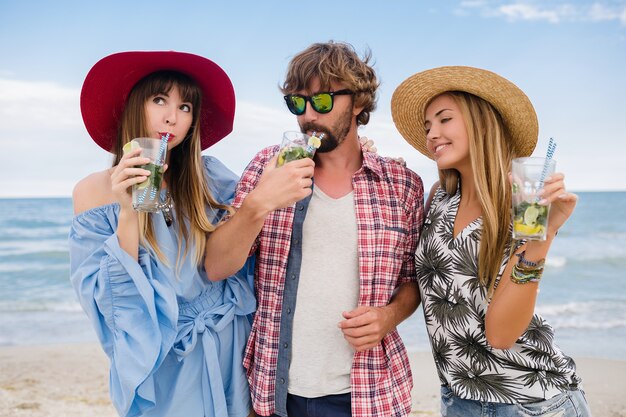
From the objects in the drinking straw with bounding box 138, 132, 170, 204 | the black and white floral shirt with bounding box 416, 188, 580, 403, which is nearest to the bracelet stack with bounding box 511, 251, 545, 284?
the black and white floral shirt with bounding box 416, 188, 580, 403

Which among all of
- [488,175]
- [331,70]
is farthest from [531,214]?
[331,70]

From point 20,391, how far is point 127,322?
17.1 feet

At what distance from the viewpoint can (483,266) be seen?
2.51 metres

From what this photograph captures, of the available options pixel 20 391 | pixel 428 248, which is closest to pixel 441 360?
pixel 428 248

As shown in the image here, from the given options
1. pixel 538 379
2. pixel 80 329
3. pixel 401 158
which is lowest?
pixel 80 329

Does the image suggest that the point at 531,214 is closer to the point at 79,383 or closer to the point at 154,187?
the point at 154,187

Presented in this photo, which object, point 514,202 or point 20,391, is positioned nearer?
point 514,202

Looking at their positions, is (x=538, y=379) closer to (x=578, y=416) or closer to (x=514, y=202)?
(x=578, y=416)

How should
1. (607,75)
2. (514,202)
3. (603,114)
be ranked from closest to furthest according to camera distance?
(514,202) → (607,75) → (603,114)

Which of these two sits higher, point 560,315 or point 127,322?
point 127,322

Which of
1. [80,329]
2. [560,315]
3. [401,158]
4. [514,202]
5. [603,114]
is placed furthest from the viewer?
[603,114]

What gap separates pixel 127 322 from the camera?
8.50ft

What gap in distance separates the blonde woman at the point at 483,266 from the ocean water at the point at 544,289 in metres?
6.66

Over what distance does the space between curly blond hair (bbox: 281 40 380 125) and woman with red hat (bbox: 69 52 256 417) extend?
1.26ft
